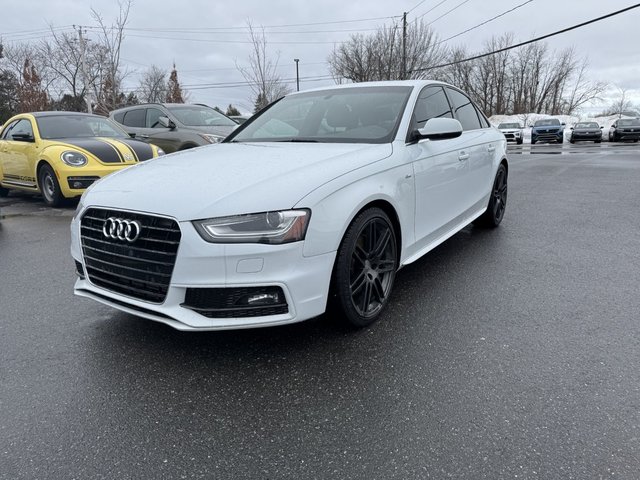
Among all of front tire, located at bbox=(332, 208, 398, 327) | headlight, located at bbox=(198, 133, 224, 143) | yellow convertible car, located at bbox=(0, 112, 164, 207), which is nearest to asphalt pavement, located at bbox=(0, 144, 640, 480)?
front tire, located at bbox=(332, 208, 398, 327)

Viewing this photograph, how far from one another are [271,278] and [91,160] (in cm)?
595

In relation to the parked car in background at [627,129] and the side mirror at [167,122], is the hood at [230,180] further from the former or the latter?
the parked car in background at [627,129]

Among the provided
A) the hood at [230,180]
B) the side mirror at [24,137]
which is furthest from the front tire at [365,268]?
the side mirror at [24,137]

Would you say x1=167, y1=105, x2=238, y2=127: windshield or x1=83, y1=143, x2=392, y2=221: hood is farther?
x1=167, y1=105, x2=238, y2=127: windshield

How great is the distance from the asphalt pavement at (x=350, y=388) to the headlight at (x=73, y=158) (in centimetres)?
368

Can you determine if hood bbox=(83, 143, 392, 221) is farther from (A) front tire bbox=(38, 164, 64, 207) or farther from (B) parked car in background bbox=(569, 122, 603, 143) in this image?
(B) parked car in background bbox=(569, 122, 603, 143)

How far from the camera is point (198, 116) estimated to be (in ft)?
33.1

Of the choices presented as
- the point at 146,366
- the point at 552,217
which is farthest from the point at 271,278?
the point at 552,217

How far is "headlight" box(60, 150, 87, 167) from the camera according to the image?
276 inches

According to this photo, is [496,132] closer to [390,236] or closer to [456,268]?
[456,268]

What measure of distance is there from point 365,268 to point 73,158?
235 inches

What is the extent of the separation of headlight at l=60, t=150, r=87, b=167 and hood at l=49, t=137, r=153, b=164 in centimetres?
9

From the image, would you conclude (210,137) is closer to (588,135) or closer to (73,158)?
(73,158)

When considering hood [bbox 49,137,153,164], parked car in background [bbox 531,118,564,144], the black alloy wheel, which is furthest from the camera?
parked car in background [bbox 531,118,564,144]
